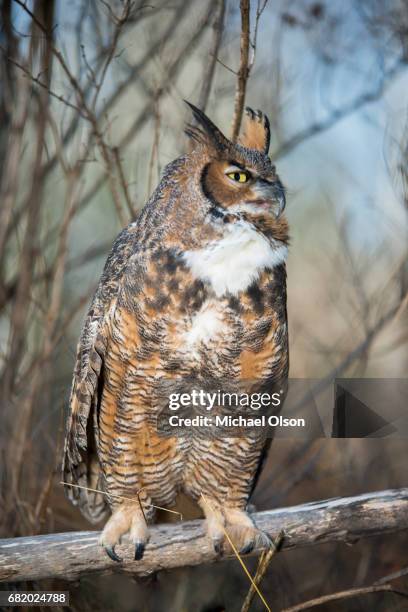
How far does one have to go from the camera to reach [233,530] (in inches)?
55.4

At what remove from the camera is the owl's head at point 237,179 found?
1.16 metres

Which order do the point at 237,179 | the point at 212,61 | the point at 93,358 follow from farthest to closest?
the point at 212,61 < the point at 93,358 < the point at 237,179

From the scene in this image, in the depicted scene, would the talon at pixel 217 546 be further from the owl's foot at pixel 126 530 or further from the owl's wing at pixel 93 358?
the owl's wing at pixel 93 358

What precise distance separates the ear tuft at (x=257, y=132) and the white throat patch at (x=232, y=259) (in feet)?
0.67

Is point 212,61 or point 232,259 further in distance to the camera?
point 212,61

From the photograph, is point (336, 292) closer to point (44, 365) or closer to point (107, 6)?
point (44, 365)

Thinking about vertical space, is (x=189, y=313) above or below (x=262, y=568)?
above

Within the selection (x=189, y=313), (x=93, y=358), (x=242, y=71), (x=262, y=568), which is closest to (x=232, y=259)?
(x=189, y=313)

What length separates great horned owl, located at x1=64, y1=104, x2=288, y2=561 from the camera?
117cm

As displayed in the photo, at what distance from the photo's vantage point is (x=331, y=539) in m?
1.31

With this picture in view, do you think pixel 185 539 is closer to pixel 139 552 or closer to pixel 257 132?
pixel 139 552

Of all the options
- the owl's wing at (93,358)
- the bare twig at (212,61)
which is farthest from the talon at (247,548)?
the bare twig at (212,61)

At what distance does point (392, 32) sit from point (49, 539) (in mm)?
1564

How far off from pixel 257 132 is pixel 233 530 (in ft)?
→ 3.10
